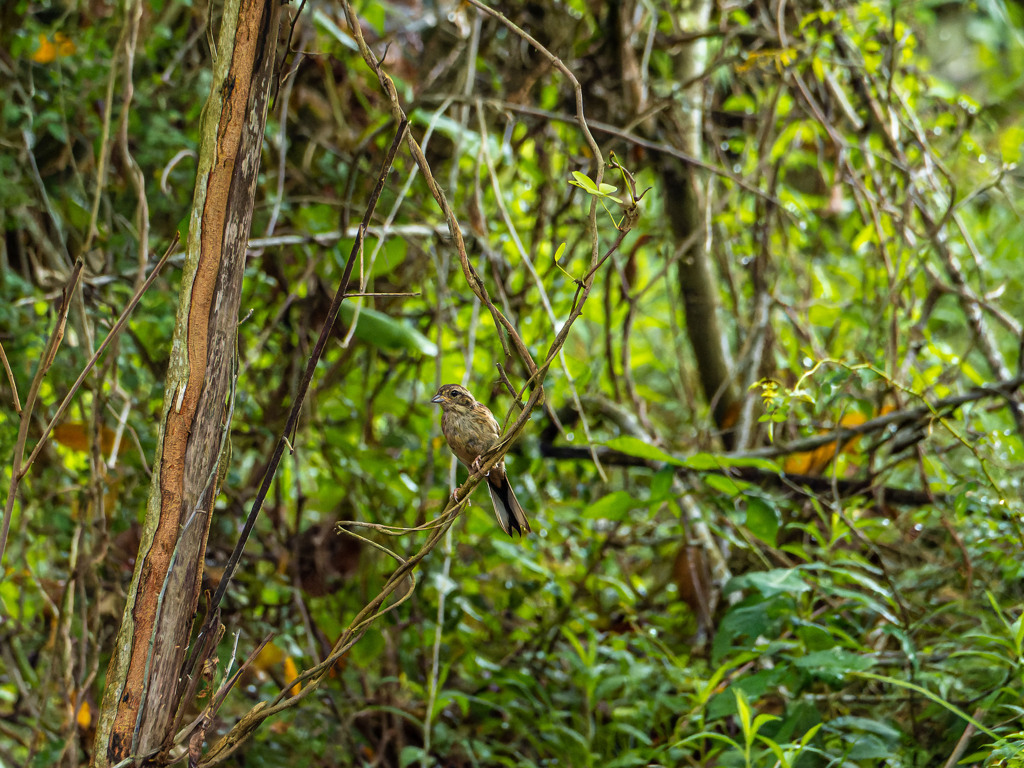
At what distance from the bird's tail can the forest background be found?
8.9 inches

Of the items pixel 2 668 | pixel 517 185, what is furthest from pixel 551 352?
pixel 2 668

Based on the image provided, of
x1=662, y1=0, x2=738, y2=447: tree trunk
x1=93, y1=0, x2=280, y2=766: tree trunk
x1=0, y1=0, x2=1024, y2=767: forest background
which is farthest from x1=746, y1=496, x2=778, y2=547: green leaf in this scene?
x1=93, y1=0, x2=280, y2=766: tree trunk

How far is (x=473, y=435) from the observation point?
210 cm

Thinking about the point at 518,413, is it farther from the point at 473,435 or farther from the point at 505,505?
the point at 505,505

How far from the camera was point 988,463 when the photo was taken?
7.88 feet

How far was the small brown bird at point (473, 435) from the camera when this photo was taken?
76.0 inches

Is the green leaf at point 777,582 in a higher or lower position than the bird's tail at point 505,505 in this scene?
lower

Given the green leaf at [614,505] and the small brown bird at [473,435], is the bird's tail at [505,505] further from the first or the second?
the green leaf at [614,505]

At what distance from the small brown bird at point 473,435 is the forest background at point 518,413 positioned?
154mm

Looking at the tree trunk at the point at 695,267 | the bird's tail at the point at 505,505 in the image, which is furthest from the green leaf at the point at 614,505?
the tree trunk at the point at 695,267

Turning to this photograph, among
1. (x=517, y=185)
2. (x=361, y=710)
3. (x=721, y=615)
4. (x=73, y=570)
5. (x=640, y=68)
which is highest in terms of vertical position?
(x=640, y=68)

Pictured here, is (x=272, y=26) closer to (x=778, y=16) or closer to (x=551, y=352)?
(x=551, y=352)

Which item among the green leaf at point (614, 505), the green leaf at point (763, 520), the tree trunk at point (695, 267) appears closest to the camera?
the green leaf at point (763, 520)

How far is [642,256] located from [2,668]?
3.43m
